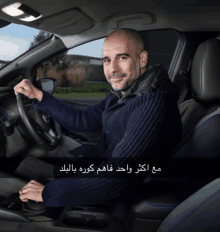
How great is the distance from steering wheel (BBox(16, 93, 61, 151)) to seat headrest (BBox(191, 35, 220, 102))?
1059 millimetres

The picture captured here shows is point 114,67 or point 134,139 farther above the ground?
point 114,67

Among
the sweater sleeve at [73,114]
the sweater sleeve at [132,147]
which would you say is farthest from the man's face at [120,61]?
the sweater sleeve at [73,114]

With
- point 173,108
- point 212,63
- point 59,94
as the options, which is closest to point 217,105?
point 212,63

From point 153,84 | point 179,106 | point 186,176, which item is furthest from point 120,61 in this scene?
point 179,106

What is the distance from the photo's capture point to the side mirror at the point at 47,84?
5.99ft

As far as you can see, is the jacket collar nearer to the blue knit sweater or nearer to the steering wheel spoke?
the blue knit sweater

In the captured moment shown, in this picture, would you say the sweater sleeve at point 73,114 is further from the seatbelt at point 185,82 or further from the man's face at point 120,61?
the seatbelt at point 185,82

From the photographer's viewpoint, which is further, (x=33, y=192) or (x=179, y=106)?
(x=179, y=106)

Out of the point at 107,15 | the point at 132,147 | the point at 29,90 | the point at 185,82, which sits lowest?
the point at 132,147

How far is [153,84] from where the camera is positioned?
907 mm

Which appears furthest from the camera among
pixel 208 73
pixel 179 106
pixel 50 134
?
pixel 50 134

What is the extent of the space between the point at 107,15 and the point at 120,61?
66 centimetres

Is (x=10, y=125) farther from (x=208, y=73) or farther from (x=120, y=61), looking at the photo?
(x=208, y=73)

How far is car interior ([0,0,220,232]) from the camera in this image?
92 centimetres
